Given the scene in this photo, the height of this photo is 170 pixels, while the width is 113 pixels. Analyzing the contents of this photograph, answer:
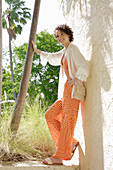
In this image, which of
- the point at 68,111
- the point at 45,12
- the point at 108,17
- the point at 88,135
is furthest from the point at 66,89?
the point at 45,12

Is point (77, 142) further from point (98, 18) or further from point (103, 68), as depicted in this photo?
point (98, 18)

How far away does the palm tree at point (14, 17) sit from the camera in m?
15.7

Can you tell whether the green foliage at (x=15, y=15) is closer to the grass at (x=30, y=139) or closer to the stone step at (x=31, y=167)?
the grass at (x=30, y=139)

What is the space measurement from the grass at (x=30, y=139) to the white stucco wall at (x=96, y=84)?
27.2 inches

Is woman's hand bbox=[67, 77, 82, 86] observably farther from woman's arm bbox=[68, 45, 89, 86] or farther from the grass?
the grass

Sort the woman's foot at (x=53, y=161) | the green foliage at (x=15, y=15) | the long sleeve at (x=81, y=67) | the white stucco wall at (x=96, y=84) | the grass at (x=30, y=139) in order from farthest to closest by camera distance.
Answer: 1. the green foliage at (x=15, y=15)
2. the grass at (x=30, y=139)
3. the woman's foot at (x=53, y=161)
4. the long sleeve at (x=81, y=67)
5. the white stucco wall at (x=96, y=84)

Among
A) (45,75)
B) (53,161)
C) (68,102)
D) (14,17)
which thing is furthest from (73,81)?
(14,17)

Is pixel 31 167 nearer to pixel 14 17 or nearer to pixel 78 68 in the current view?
pixel 78 68

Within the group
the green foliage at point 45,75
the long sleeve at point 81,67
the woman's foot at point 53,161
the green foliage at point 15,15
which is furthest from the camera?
the green foliage at point 15,15

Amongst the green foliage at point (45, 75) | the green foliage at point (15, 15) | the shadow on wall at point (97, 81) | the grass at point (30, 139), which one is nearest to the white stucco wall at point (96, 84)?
the shadow on wall at point (97, 81)

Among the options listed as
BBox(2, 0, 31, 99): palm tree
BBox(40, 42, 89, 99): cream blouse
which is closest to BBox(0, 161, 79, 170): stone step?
BBox(40, 42, 89, 99): cream blouse

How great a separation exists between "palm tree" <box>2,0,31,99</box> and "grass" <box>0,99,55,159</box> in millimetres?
12117

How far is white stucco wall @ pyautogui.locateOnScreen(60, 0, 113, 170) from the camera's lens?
2.36 meters

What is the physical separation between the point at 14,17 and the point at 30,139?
12.8m
